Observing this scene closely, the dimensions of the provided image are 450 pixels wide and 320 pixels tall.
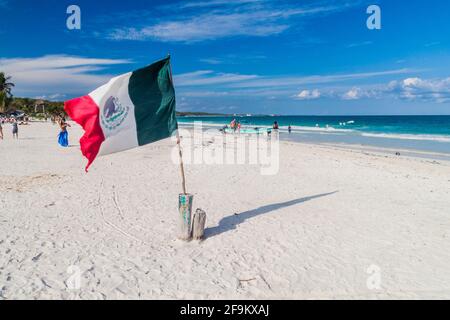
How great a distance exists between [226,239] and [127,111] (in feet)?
9.81

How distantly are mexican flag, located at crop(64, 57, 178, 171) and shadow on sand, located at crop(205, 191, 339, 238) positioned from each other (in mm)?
2185

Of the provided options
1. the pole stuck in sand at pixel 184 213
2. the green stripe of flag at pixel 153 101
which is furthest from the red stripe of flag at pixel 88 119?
the pole stuck in sand at pixel 184 213

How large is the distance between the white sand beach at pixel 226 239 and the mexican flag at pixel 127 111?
182cm

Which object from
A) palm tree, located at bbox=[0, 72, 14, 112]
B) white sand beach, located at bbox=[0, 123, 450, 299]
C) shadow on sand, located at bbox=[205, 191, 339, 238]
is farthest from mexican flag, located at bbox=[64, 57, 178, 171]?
palm tree, located at bbox=[0, 72, 14, 112]

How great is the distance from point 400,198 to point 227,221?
557 centimetres

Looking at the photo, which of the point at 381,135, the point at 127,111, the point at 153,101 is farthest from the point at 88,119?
the point at 381,135

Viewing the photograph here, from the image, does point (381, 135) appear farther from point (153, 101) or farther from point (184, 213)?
point (153, 101)

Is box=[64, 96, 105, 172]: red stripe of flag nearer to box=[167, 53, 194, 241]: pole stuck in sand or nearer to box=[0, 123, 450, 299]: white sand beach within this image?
box=[167, 53, 194, 241]: pole stuck in sand

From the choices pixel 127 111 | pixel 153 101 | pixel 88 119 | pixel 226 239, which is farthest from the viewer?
Result: pixel 226 239

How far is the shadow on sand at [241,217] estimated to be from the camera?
682 centimetres

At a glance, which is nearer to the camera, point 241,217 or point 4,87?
point 241,217

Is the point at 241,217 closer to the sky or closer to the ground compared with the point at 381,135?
closer to the ground

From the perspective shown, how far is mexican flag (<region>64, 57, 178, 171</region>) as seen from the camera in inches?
217

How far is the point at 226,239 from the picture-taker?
6.40 m
